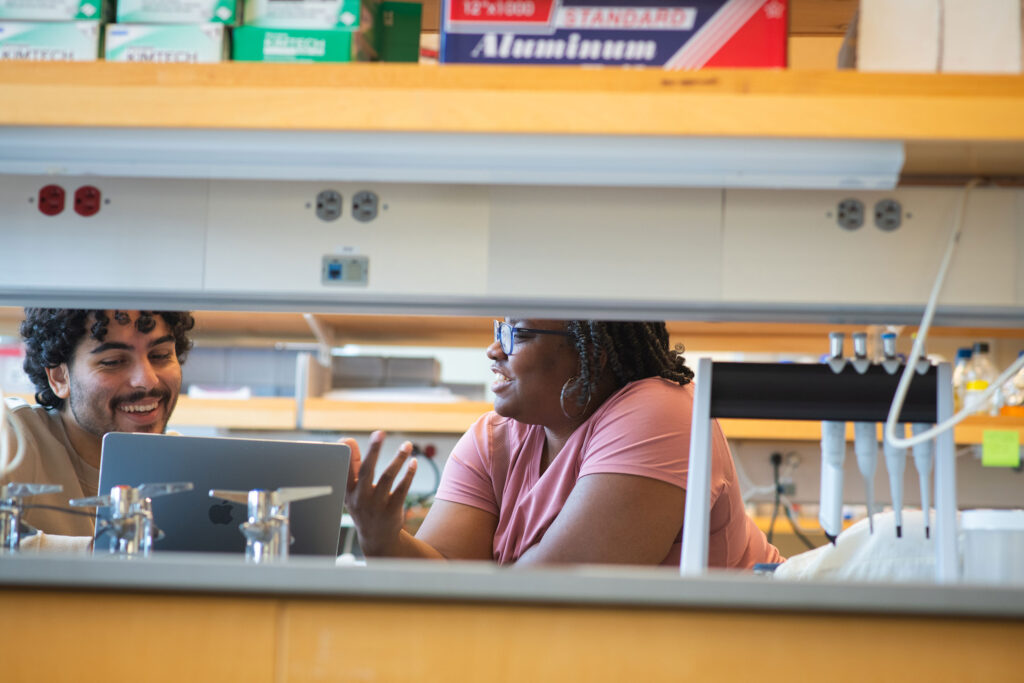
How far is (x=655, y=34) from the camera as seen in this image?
121 cm

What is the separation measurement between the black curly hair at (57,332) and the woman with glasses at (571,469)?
0.78m

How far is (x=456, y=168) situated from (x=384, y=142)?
98 millimetres

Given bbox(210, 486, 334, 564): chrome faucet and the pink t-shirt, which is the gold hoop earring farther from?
bbox(210, 486, 334, 564): chrome faucet

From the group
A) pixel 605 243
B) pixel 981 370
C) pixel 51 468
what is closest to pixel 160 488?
pixel 605 243

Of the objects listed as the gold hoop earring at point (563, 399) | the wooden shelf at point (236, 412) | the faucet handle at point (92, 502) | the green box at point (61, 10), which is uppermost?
the green box at point (61, 10)

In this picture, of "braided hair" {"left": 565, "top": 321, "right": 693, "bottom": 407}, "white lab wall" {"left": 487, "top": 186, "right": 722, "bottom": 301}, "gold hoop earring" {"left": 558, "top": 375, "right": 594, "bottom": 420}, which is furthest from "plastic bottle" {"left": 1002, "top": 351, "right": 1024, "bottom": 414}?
"white lab wall" {"left": 487, "top": 186, "right": 722, "bottom": 301}

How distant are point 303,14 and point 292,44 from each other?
0.04 metres

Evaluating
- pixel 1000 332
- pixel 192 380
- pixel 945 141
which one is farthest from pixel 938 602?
pixel 192 380

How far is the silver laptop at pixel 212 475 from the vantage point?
150cm

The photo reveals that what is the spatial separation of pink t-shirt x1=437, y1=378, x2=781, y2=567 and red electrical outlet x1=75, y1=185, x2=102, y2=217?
882 millimetres

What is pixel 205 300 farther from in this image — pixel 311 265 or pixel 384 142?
pixel 384 142

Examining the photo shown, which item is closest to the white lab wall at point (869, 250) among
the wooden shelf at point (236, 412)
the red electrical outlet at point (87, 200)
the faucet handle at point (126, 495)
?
the faucet handle at point (126, 495)

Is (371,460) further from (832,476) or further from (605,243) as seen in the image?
(832,476)

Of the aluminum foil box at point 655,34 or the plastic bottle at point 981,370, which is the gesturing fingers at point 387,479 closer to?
the aluminum foil box at point 655,34
